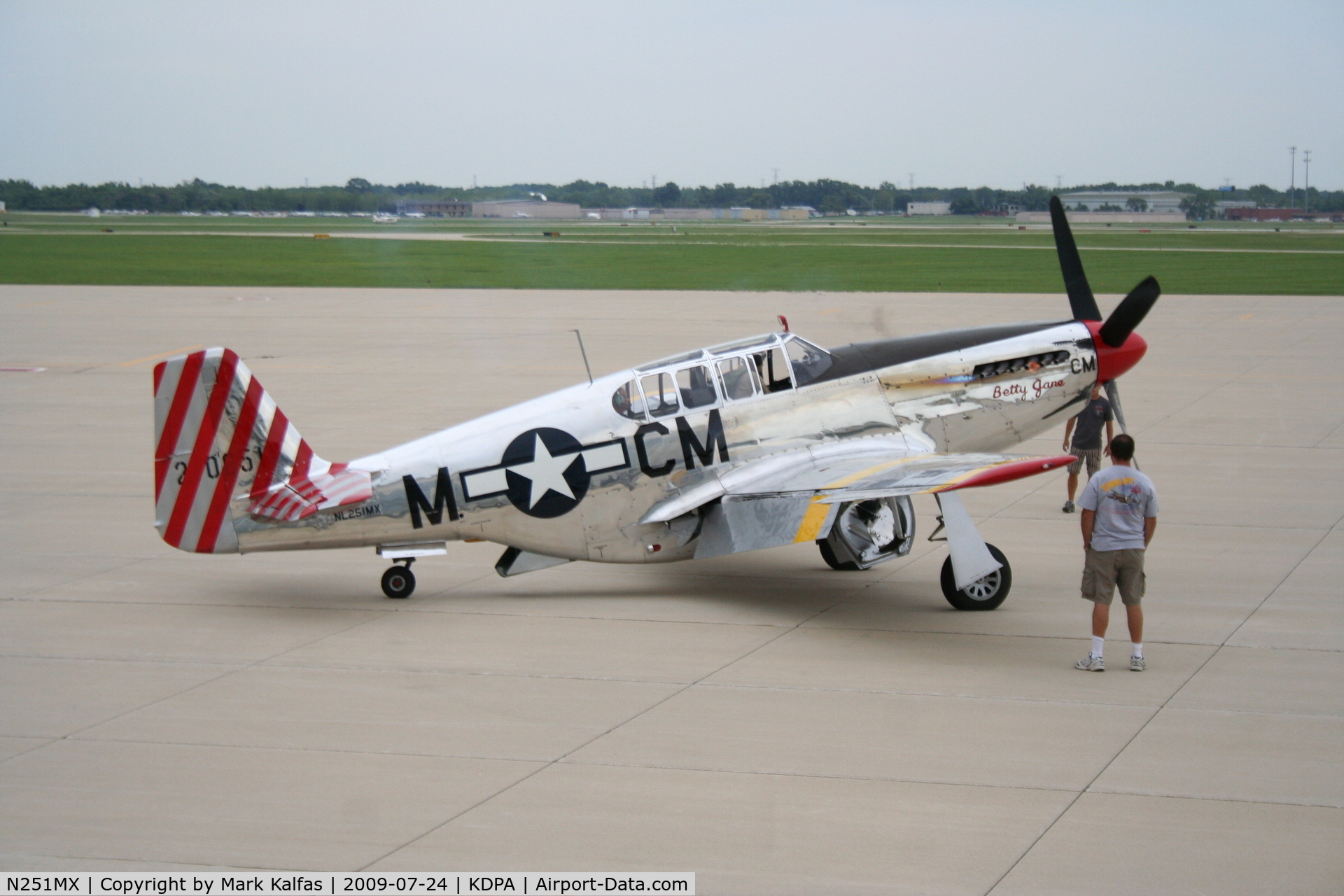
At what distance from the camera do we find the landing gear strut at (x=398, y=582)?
1180 centimetres

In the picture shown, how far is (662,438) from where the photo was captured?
11750 millimetres

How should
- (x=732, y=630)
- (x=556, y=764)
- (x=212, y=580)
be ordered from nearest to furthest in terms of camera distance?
(x=556, y=764) < (x=732, y=630) < (x=212, y=580)

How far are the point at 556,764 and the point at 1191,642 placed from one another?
17.1 ft

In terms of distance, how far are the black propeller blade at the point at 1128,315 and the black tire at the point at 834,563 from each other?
3369 mm

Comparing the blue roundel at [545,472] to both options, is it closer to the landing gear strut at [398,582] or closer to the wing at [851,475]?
the wing at [851,475]

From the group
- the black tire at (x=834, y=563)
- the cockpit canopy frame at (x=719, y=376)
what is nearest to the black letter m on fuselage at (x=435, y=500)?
the cockpit canopy frame at (x=719, y=376)

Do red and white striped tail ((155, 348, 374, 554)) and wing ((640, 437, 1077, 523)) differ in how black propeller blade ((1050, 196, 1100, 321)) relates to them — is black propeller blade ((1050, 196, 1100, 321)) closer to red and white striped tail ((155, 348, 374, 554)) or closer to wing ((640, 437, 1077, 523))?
wing ((640, 437, 1077, 523))

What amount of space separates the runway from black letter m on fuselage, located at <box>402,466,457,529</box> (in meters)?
0.84

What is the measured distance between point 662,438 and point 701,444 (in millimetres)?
364

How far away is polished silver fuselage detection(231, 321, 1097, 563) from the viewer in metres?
11.3

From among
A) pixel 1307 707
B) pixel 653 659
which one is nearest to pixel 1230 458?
pixel 1307 707

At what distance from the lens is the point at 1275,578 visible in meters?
12.0

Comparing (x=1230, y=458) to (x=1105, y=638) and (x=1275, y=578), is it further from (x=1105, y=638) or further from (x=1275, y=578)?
(x=1105, y=638)

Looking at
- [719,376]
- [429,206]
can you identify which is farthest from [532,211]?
[719,376]
